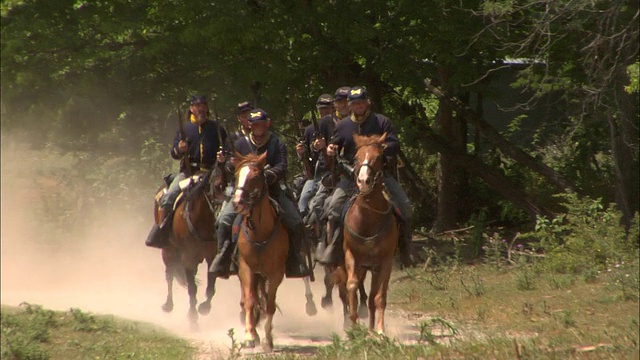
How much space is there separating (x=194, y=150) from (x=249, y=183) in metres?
3.68

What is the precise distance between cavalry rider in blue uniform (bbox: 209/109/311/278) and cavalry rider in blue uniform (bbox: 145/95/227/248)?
2.25 m

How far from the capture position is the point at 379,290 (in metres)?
13.0

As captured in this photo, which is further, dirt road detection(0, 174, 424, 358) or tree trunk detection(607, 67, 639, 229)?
tree trunk detection(607, 67, 639, 229)

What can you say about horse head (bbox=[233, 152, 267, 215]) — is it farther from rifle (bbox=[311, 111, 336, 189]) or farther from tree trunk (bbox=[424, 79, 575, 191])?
tree trunk (bbox=[424, 79, 575, 191])

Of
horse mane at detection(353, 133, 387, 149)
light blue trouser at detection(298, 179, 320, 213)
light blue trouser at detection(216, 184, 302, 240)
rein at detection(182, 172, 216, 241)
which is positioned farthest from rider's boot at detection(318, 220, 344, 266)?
light blue trouser at detection(298, 179, 320, 213)

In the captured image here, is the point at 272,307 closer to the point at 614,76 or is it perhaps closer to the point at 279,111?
the point at 614,76

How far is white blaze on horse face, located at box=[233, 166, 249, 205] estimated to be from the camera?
11984mm

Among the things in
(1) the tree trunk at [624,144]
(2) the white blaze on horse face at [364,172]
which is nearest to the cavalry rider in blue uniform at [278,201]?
(2) the white blaze on horse face at [364,172]

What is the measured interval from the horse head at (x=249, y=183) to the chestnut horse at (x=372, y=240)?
3.98ft

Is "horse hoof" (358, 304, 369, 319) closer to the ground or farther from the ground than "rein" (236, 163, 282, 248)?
closer to the ground

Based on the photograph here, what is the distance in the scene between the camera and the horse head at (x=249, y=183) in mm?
12016

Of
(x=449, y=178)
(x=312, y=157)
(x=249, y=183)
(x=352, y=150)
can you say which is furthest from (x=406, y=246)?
(x=449, y=178)

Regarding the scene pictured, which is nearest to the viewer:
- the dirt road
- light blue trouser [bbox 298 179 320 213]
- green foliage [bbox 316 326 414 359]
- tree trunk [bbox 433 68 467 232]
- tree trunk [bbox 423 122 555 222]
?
green foliage [bbox 316 326 414 359]

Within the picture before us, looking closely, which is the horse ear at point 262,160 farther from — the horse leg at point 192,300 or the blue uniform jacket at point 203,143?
the horse leg at point 192,300
